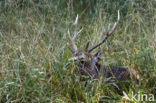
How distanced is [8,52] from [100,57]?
4.49 feet

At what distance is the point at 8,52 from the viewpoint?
413 cm

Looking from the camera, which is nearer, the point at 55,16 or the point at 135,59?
the point at 135,59

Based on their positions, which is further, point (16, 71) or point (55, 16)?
point (55, 16)

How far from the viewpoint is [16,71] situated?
3459mm

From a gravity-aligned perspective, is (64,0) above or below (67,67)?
above

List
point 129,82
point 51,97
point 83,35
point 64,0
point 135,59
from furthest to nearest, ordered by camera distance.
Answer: point 64,0
point 83,35
point 135,59
point 129,82
point 51,97

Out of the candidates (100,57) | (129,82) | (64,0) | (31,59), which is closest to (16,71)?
(31,59)

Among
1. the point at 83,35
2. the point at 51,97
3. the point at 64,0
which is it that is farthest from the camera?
the point at 64,0

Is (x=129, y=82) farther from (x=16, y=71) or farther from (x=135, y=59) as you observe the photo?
(x=16, y=71)

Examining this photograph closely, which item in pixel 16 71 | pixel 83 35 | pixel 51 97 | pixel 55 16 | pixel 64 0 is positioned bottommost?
pixel 51 97

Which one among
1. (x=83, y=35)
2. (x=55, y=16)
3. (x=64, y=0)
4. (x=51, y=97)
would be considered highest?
(x=64, y=0)

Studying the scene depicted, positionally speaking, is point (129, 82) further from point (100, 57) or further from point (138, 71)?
point (100, 57)

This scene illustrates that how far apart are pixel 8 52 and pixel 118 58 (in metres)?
1.60

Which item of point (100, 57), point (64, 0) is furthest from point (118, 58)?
point (64, 0)
